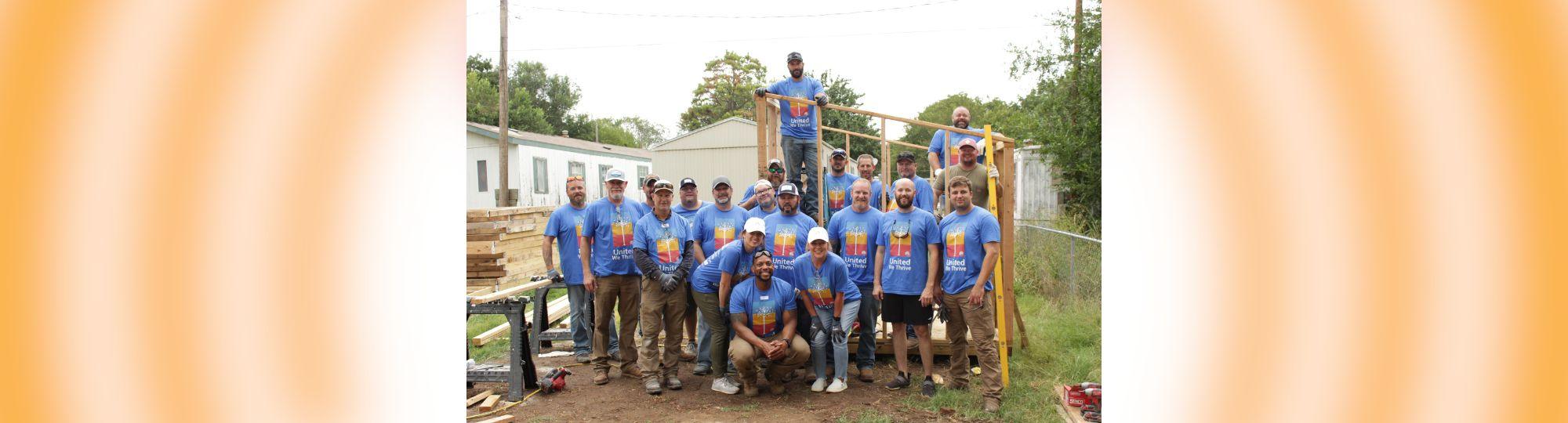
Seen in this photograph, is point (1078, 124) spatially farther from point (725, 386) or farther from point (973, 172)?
point (725, 386)

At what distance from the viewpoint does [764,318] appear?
673cm

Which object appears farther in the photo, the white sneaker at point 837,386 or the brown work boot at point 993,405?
the white sneaker at point 837,386

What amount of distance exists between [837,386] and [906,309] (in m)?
0.85

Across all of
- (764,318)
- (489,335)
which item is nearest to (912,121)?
(764,318)

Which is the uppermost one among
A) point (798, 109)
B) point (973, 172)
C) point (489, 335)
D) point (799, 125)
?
point (798, 109)

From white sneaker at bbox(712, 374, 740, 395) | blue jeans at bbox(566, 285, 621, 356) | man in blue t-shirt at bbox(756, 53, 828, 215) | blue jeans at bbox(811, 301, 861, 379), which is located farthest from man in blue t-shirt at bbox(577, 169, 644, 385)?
man in blue t-shirt at bbox(756, 53, 828, 215)

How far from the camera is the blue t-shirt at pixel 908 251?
677 centimetres

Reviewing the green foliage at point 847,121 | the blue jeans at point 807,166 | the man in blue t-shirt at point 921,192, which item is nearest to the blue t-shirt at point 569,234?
the blue jeans at point 807,166

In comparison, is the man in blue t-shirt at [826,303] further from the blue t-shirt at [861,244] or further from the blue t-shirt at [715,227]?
the blue t-shirt at [715,227]

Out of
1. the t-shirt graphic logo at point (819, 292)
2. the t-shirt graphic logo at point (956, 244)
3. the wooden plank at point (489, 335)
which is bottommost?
the wooden plank at point (489, 335)

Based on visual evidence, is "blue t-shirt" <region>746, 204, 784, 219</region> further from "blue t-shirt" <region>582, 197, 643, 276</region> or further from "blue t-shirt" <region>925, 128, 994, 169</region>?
"blue t-shirt" <region>925, 128, 994, 169</region>

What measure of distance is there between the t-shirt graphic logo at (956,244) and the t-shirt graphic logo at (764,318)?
1.39 meters

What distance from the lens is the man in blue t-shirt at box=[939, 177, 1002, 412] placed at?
6.42 meters
